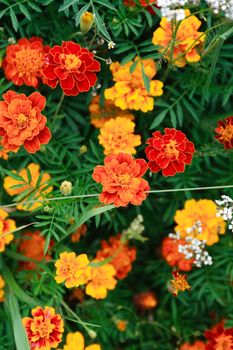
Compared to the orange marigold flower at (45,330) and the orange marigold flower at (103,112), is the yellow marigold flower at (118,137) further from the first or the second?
the orange marigold flower at (45,330)

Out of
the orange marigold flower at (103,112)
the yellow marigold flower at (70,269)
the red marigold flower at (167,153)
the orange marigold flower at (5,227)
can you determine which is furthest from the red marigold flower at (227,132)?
the orange marigold flower at (5,227)

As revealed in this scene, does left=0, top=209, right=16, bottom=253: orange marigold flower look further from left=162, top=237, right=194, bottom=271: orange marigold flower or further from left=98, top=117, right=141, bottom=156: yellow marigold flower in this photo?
left=162, top=237, right=194, bottom=271: orange marigold flower

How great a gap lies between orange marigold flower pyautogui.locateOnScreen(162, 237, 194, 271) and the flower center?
0.55 metres

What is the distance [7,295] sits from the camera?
132 cm

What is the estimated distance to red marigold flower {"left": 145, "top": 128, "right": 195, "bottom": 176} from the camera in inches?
42.7

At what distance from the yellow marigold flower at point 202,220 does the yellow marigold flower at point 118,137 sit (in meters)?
0.20

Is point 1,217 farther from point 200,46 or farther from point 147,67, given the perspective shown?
Answer: point 200,46

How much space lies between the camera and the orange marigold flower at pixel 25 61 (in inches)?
50.1

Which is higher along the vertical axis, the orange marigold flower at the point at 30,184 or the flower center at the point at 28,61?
the flower center at the point at 28,61

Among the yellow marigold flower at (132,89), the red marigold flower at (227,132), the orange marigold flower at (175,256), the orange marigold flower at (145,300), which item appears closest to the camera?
the red marigold flower at (227,132)

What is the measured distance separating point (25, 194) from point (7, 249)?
0.24 meters

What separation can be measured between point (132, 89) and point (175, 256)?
449mm

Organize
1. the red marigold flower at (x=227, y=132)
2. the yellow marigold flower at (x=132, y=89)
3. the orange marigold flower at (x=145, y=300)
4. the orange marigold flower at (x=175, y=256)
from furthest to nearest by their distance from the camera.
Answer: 1. the orange marigold flower at (x=145, y=300)
2. the orange marigold flower at (x=175, y=256)
3. the yellow marigold flower at (x=132, y=89)
4. the red marigold flower at (x=227, y=132)

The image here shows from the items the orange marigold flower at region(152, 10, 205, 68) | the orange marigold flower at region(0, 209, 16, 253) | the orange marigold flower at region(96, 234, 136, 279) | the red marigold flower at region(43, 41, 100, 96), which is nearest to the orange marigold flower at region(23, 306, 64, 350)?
the orange marigold flower at region(0, 209, 16, 253)
